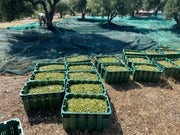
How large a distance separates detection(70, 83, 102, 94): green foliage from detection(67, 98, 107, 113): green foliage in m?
0.62

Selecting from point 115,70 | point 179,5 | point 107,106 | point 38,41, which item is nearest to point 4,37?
point 38,41

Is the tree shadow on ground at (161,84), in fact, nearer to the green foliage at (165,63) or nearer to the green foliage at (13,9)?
the green foliage at (165,63)

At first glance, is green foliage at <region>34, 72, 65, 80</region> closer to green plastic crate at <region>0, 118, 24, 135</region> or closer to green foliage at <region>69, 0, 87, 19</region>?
green plastic crate at <region>0, 118, 24, 135</region>

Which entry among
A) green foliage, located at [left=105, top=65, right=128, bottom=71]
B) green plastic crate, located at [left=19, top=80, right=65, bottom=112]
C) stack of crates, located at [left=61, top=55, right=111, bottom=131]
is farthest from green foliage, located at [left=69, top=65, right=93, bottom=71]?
green plastic crate, located at [left=19, top=80, right=65, bottom=112]

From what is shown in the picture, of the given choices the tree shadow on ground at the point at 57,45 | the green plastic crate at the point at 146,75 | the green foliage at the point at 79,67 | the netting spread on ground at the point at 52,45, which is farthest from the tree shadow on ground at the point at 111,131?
the tree shadow on ground at the point at 57,45

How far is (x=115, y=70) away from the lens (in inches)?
358

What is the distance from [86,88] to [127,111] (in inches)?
97.9

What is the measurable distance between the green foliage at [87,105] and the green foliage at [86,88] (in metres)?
0.62

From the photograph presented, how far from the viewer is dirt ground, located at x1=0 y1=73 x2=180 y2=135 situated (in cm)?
600

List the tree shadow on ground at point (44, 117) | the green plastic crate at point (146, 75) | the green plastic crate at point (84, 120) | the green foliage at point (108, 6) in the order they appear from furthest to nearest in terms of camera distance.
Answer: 1. the green foliage at point (108, 6)
2. the green plastic crate at point (146, 75)
3. the tree shadow on ground at point (44, 117)
4. the green plastic crate at point (84, 120)

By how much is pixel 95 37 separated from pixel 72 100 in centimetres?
1138

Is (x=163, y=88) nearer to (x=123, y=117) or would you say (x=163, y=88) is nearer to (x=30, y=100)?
(x=123, y=117)

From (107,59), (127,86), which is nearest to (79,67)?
(107,59)

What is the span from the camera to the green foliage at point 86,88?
673cm
